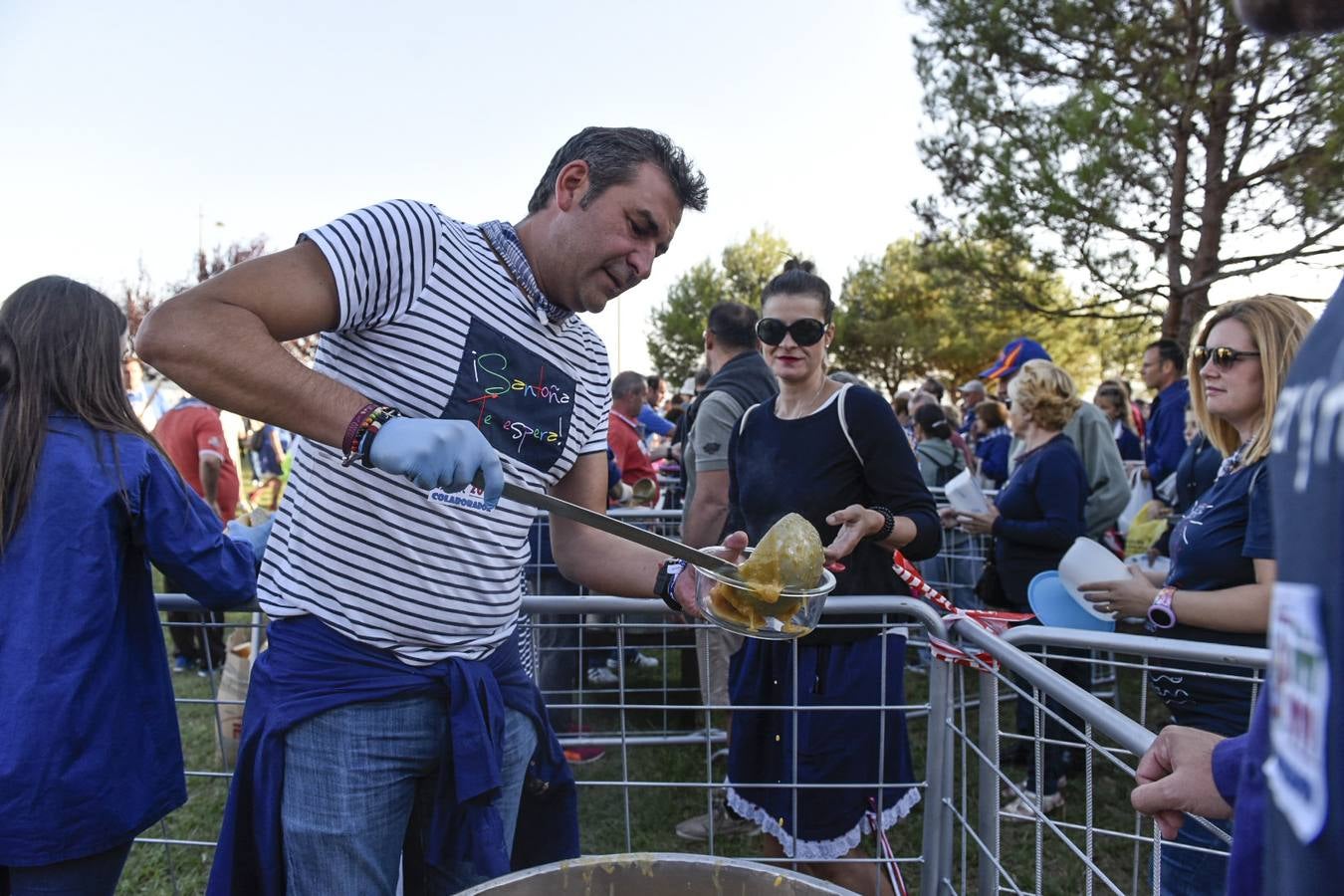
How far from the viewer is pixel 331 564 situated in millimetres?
1540

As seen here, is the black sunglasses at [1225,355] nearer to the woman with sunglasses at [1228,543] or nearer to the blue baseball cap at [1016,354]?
the woman with sunglasses at [1228,543]

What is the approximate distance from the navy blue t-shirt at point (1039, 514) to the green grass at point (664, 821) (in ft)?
3.19

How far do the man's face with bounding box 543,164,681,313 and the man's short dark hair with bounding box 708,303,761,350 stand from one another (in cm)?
241

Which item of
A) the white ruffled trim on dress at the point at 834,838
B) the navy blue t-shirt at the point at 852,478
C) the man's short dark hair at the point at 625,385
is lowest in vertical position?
the white ruffled trim on dress at the point at 834,838

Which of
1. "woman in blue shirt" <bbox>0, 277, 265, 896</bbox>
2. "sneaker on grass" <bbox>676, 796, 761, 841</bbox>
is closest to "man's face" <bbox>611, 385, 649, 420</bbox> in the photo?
"sneaker on grass" <bbox>676, 796, 761, 841</bbox>

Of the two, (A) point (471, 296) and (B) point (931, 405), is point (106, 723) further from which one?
(B) point (931, 405)

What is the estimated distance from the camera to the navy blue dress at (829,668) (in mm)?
2469

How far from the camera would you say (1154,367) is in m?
6.64

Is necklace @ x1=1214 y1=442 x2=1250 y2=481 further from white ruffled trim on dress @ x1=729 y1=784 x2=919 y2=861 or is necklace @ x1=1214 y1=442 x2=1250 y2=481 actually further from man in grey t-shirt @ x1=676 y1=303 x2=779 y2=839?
man in grey t-shirt @ x1=676 y1=303 x2=779 y2=839

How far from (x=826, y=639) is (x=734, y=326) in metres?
2.02

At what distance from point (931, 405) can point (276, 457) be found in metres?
8.11

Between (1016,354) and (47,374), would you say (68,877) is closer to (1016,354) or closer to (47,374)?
(47,374)

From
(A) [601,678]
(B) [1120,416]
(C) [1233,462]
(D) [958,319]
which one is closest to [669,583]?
(C) [1233,462]

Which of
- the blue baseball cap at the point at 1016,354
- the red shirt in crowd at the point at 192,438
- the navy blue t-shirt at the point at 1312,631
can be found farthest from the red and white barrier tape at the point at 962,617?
the blue baseball cap at the point at 1016,354
